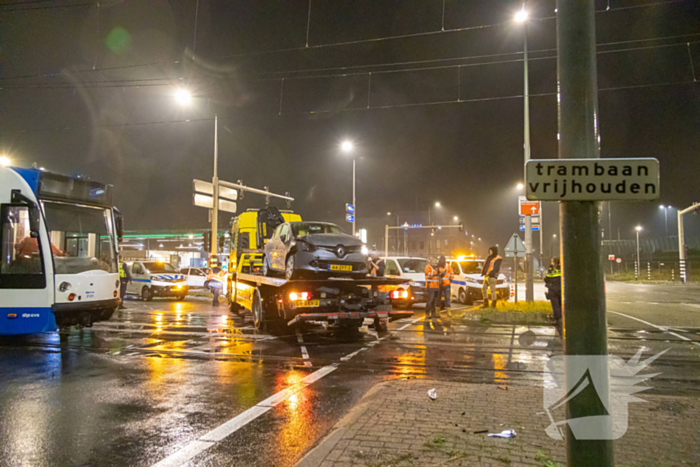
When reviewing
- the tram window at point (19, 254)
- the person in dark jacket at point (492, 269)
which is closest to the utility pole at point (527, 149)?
the person in dark jacket at point (492, 269)

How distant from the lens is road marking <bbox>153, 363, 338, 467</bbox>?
4080 millimetres

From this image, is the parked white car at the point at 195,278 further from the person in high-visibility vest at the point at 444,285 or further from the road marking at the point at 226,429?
the road marking at the point at 226,429

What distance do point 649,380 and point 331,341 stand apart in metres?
5.93

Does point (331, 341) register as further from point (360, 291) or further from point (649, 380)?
point (649, 380)

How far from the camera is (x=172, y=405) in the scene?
5.62 meters

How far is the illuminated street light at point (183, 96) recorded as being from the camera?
1706 cm

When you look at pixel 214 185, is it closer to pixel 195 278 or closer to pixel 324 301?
pixel 195 278

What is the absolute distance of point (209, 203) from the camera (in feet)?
69.8

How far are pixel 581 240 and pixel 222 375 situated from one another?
5.74 meters

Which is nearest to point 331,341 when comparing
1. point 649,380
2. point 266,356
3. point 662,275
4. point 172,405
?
point 266,356

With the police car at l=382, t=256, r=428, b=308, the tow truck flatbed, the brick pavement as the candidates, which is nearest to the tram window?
the tow truck flatbed

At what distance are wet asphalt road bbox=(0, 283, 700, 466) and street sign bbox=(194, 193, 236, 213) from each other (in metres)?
8.51

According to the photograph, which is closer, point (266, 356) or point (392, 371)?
point (392, 371)

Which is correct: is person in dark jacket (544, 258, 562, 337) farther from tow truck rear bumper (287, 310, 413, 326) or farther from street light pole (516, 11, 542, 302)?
tow truck rear bumper (287, 310, 413, 326)
